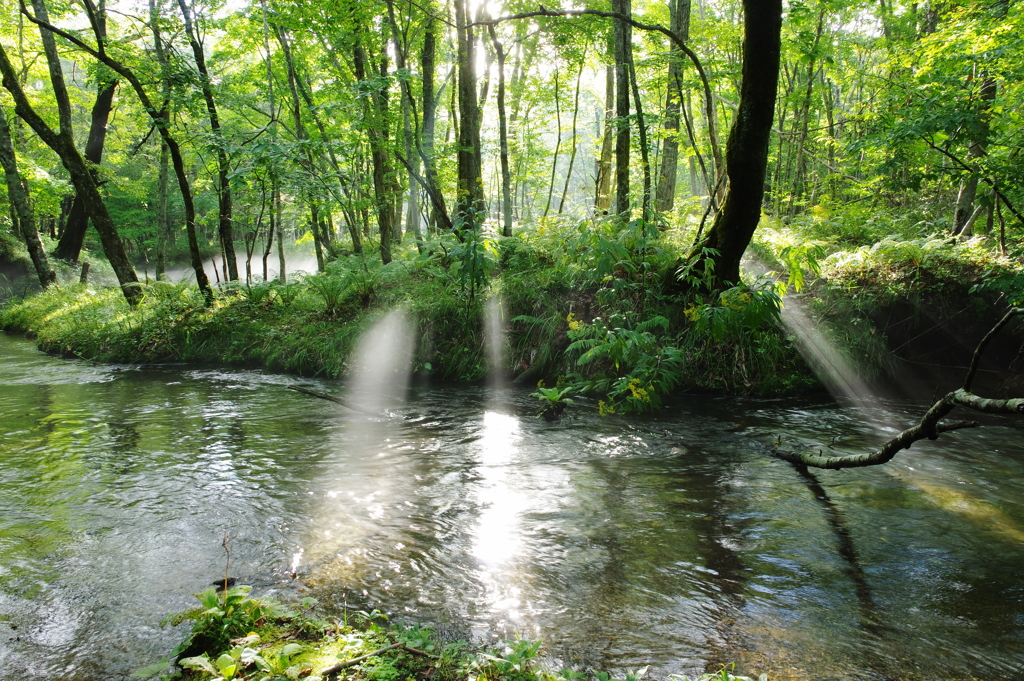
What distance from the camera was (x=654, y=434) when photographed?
562cm

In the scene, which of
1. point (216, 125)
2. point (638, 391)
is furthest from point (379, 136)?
point (638, 391)

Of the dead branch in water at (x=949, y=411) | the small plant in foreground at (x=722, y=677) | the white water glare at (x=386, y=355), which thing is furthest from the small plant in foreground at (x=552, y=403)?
the small plant in foreground at (x=722, y=677)

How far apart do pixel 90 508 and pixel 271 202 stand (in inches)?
316

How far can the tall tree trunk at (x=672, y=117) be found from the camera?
9297 millimetres

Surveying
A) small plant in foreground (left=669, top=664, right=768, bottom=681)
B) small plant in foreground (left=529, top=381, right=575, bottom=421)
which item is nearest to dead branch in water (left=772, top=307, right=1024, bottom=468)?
small plant in foreground (left=669, top=664, right=768, bottom=681)

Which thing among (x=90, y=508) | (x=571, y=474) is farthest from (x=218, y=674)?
(x=571, y=474)

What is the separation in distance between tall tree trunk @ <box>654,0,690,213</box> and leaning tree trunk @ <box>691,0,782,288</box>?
2.98 metres

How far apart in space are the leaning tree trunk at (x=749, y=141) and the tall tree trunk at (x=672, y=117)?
117 inches

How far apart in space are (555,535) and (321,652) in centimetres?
172

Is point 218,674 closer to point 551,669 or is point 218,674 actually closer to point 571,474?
point 551,669

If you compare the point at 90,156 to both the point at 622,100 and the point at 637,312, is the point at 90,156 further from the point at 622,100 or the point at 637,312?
the point at 637,312

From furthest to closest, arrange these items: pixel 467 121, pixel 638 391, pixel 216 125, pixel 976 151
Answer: pixel 216 125 < pixel 467 121 < pixel 976 151 < pixel 638 391

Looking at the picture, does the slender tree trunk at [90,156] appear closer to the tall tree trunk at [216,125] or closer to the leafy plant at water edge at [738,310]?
the tall tree trunk at [216,125]

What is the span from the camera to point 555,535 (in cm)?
354
